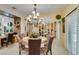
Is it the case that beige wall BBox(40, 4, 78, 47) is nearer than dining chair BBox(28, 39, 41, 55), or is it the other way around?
beige wall BBox(40, 4, 78, 47)

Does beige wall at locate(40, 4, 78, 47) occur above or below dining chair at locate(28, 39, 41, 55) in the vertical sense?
above

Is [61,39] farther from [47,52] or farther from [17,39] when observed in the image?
[17,39]

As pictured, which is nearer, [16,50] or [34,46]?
[16,50]

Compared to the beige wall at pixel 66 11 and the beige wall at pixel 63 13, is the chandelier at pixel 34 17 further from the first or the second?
the beige wall at pixel 66 11

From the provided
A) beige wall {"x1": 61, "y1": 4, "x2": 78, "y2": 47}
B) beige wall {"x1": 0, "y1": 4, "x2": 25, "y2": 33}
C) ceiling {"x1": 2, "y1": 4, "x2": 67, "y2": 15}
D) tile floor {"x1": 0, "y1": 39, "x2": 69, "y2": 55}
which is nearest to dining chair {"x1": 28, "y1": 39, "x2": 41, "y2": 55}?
tile floor {"x1": 0, "y1": 39, "x2": 69, "y2": 55}

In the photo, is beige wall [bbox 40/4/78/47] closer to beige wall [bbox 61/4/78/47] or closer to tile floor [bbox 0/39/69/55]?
beige wall [bbox 61/4/78/47]

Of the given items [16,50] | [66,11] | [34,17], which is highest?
[66,11]

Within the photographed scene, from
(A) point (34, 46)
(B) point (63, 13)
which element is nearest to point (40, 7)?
(B) point (63, 13)

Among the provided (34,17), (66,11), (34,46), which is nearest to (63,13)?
(66,11)

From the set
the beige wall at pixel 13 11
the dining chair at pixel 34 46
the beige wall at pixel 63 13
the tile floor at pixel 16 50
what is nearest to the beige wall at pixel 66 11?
the beige wall at pixel 63 13

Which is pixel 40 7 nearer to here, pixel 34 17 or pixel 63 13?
pixel 34 17

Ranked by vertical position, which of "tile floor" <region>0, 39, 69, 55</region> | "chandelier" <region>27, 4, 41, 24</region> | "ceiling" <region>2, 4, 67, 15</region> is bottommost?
"tile floor" <region>0, 39, 69, 55</region>

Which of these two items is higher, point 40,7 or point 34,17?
point 40,7

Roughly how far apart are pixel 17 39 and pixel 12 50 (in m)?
0.25
